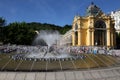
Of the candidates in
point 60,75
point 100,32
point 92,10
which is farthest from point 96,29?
point 60,75

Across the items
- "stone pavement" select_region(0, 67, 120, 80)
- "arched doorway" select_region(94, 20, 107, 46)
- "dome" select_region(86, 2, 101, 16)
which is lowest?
"stone pavement" select_region(0, 67, 120, 80)

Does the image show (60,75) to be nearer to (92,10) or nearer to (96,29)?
(96,29)

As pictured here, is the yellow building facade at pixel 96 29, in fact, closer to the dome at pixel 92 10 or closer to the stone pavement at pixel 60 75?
the dome at pixel 92 10

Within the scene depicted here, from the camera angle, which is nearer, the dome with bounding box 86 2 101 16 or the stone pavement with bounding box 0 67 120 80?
the stone pavement with bounding box 0 67 120 80

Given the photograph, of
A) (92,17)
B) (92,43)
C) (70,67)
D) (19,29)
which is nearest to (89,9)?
(92,17)

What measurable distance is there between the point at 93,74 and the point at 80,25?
6110 cm

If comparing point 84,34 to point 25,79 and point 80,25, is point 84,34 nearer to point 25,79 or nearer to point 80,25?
point 80,25

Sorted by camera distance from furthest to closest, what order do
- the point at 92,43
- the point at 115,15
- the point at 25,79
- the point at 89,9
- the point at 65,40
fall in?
the point at 115,15, the point at 65,40, the point at 89,9, the point at 92,43, the point at 25,79

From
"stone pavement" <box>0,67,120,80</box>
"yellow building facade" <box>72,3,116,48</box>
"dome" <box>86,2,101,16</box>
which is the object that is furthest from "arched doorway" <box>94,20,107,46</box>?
"stone pavement" <box>0,67,120,80</box>

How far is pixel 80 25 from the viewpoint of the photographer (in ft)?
252

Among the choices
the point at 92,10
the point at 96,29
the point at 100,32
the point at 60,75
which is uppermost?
the point at 92,10

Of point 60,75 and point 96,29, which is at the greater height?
point 96,29

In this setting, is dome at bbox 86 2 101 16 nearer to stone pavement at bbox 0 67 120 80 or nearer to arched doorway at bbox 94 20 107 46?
arched doorway at bbox 94 20 107 46

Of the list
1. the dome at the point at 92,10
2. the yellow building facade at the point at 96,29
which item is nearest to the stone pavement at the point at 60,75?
the yellow building facade at the point at 96,29
